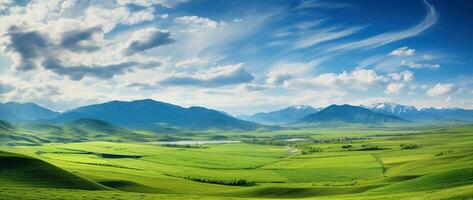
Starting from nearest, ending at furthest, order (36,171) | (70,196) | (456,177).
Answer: (70,196) < (456,177) < (36,171)

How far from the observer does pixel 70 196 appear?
71.2m

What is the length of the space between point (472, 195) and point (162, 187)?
77.5 meters

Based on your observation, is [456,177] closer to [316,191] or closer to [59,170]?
[316,191]

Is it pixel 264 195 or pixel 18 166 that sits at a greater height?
→ pixel 18 166

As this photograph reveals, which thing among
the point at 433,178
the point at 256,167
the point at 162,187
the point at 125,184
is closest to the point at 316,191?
the point at 433,178

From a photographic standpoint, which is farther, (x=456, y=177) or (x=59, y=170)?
(x=59, y=170)

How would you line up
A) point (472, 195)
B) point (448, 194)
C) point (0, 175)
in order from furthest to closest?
point (0, 175), point (448, 194), point (472, 195)

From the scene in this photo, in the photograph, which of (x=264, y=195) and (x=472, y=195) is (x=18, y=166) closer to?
(x=264, y=195)

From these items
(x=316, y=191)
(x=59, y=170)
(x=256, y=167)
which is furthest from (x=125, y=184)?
(x=256, y=167)

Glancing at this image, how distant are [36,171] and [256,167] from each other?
117637 millimetres

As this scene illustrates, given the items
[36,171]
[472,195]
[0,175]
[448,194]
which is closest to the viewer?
[472,195]

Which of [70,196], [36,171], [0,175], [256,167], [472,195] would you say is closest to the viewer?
[472,195]

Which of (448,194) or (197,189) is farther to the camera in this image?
(197,189)

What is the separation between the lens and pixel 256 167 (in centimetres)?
19788
